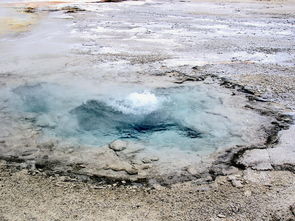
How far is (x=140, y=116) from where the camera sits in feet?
15.4

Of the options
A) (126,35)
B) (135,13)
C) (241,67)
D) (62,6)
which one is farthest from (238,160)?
(62,6)

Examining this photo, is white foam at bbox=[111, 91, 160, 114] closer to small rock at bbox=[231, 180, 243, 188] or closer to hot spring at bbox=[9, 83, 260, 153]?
hot spring at bbox=[9, 83, 260, 153]

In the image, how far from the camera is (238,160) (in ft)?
12.2

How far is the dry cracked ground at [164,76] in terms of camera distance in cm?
308

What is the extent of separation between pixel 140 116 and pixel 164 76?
5.54 feet

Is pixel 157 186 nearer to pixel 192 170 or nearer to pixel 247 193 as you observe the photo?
pixel 192 170

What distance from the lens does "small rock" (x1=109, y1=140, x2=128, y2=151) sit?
3.94 m

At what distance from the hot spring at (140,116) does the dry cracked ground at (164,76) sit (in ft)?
0.98

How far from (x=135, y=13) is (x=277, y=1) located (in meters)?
7.01

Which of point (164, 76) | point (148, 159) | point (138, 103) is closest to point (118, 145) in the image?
point (148, 159)

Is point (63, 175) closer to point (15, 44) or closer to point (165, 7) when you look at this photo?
point (15, 44)

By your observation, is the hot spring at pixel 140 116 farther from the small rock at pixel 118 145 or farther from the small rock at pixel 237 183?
the small rock at pixel 237 183

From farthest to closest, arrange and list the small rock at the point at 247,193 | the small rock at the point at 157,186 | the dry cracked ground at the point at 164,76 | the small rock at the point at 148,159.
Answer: the small rock at the point at 148,159 < the small rock at the point at 157,186 < the small rock at the point at 247,193 < the dry cracked ground at the point at 164,76

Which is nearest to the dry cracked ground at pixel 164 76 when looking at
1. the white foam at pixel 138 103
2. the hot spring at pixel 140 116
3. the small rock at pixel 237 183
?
the small rock at pixel 237 183
